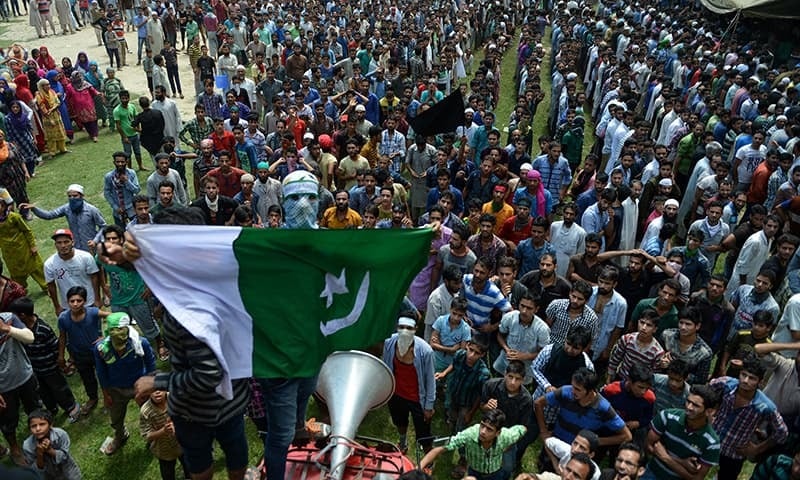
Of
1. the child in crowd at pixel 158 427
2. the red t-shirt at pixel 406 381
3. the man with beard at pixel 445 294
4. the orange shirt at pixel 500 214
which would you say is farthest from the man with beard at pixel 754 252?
the child in crowd at pixel 158 427

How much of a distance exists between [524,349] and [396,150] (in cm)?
575

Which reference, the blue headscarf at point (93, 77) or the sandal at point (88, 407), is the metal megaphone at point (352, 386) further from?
the blue headscarf at point (93, 77)

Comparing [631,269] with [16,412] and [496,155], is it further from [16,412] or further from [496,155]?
[16,412]

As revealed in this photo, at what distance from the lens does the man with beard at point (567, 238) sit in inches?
328

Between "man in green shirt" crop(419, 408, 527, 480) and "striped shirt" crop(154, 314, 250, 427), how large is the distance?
2.38 meters

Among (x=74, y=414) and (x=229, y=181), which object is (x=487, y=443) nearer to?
(x=74, y=414)

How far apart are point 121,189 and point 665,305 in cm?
774

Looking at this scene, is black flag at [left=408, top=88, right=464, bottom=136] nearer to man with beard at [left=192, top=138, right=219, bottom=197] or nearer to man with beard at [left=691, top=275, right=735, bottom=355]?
man with beard at [left=192, top=138, right=219, bottom=197]

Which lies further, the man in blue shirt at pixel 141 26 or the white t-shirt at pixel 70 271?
the man in blue shirt at pixel 141 26

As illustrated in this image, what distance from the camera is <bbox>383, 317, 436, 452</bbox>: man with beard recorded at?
6.22 m

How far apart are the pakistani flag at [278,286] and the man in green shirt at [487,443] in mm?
1803

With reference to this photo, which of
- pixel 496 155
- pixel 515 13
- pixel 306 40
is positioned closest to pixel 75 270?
pixel 496 155

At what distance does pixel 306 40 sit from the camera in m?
20.3

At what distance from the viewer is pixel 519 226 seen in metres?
8.67
